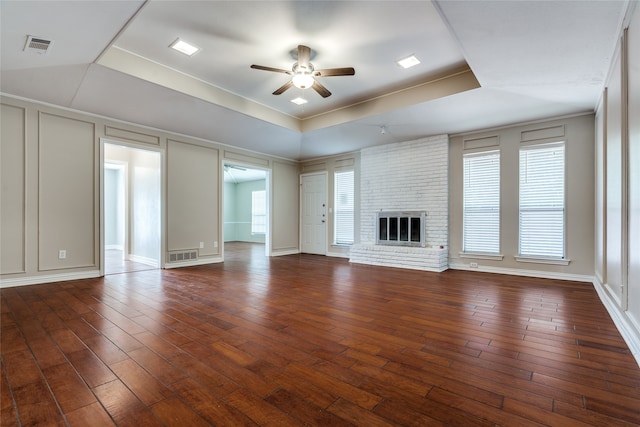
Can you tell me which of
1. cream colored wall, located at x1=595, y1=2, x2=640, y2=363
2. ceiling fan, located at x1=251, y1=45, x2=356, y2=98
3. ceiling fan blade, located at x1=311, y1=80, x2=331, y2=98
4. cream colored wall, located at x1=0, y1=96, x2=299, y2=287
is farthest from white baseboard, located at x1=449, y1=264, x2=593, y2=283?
cream colored wall, located at x1=0, y1=96, x2=299, y2=287

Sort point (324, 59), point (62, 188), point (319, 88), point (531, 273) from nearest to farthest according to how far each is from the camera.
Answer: point (324, 59), point (319, 88), point (62, 188), point (531, 273)

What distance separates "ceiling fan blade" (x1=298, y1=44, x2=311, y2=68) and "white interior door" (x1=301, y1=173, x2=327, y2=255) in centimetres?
438

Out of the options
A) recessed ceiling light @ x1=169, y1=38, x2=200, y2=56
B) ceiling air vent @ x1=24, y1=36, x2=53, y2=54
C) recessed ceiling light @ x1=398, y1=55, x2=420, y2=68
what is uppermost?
recessed ceiling light @ x1=169, y1=38, x2=200, y2=56

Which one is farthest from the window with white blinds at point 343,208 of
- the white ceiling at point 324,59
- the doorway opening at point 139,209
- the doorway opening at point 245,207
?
the doorway opening at point 245,207

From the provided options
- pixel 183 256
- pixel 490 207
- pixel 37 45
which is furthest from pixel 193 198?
pixel 490 207

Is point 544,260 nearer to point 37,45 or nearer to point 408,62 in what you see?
point 408,62

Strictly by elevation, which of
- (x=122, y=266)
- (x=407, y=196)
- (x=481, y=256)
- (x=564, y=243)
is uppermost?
(x=407, y=196)

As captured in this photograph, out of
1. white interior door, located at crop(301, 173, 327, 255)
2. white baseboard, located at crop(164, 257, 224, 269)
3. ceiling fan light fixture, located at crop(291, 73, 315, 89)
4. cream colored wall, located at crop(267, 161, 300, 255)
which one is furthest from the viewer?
white interior door, located at crop(301, 173, 327, 255)

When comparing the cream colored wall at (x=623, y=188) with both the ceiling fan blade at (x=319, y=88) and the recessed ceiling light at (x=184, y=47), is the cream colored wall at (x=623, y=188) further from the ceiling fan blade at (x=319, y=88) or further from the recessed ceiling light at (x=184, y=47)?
the recessed ceiling light at (x=184, y=47)

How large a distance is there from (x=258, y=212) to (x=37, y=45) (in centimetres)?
909

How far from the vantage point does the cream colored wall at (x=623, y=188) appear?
221 centimetres

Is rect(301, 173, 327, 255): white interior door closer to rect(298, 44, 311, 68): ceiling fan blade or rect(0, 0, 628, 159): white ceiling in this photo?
rect(0, 0, 628, 159): white ceiling

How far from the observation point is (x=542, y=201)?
16.2 feet

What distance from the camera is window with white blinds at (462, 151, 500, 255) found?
5402 mm
